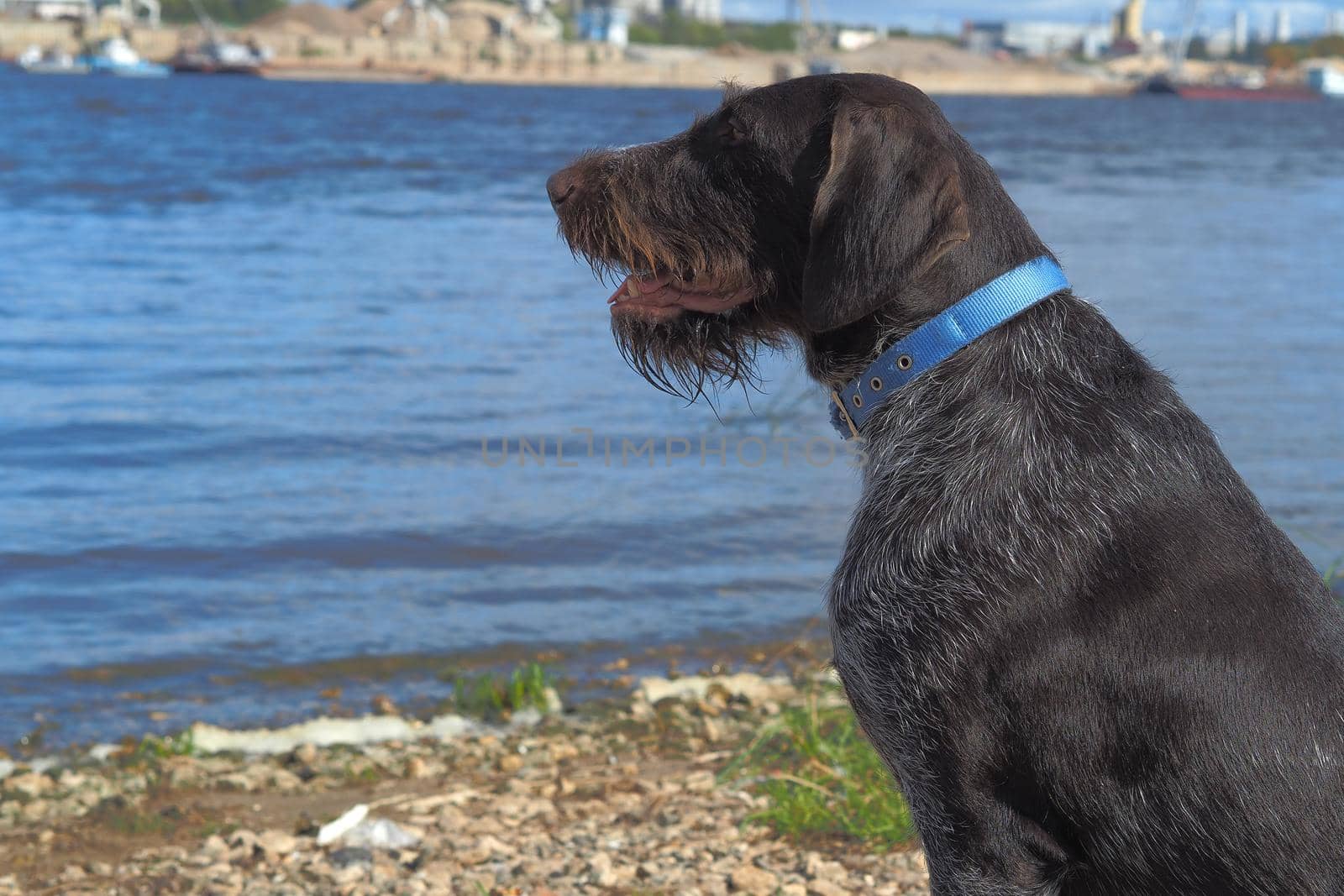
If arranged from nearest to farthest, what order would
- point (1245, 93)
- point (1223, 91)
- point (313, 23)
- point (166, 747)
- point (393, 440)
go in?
point (166, 747) → point (393, 440) → point (313, 23) → point (1245, 93) → point (1223, 91)

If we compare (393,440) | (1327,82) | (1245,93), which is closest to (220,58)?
(1245,93)

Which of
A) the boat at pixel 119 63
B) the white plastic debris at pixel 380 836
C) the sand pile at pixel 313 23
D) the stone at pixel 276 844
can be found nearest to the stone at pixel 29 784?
the stone at pixel 276 844

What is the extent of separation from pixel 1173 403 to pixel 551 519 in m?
6.52

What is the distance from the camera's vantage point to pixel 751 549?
8.64m

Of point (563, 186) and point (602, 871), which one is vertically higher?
point (563, 186)

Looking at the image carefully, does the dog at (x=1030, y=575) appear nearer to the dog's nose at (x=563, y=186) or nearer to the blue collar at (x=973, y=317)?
the blue collar at (x=973, y=317)

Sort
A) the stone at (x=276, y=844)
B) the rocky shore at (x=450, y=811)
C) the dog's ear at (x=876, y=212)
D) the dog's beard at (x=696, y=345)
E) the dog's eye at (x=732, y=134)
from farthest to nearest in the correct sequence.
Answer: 1. the stone at (x=276, y=844)
2. the rocky shore at (x=450, y=811)
3. the dog's beard at (x=696, y=345)
4. the dog's eye at (x=732, y=134)
5. the dog's ear at (x=876, y=212)

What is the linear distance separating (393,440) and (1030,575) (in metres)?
8.31

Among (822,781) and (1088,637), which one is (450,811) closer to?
(822,781)

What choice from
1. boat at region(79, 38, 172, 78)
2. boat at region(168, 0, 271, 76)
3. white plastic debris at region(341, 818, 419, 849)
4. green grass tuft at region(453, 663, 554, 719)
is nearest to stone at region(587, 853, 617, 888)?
white plastic debris at region(341, 818, 419, 849)

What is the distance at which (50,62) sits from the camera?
101 meters

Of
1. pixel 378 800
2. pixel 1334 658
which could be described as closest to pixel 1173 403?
pixel 1334 658

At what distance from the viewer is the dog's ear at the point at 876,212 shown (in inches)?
109

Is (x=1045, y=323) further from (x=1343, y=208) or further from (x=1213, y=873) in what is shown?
(x=1343, y=208)
